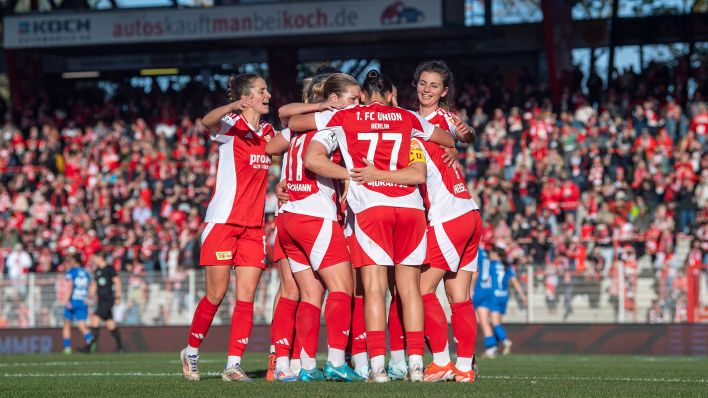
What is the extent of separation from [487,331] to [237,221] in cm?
949

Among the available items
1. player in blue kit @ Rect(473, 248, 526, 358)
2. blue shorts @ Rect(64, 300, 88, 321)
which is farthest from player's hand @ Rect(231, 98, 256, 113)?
blue shorts @ Rect(64, 300, 88, 321)

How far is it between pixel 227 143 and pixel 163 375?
8.09 feet

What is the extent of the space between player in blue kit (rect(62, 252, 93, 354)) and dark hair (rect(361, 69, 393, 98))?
14.1 meters

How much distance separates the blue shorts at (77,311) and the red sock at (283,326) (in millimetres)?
13214

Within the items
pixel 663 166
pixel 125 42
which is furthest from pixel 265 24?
pixel 663 166

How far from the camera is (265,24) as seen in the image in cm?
3005

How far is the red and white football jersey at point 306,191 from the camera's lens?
8.88 meters

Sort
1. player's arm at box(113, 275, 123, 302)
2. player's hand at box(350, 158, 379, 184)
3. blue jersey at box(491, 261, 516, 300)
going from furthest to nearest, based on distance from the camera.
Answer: player's arm at box(113, 275, 123, 302)
blue jersey at box(491, 261, 516, 300)
player's hand at box(350, 158, 379, 184)

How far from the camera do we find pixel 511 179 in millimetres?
25609

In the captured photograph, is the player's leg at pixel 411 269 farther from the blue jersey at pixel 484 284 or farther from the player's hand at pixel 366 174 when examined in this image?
the blue jersey at pixel 484 284

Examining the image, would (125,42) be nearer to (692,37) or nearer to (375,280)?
(692,37)

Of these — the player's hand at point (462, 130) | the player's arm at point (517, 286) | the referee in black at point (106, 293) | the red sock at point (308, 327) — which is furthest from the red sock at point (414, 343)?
the referee in black at point (106, 293)

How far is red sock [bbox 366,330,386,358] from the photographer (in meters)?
8.50

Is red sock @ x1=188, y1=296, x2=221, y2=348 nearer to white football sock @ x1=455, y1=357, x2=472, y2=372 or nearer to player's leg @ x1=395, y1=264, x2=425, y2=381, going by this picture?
player's leg @ x1=395, y1=264, x2=425, y2=381
